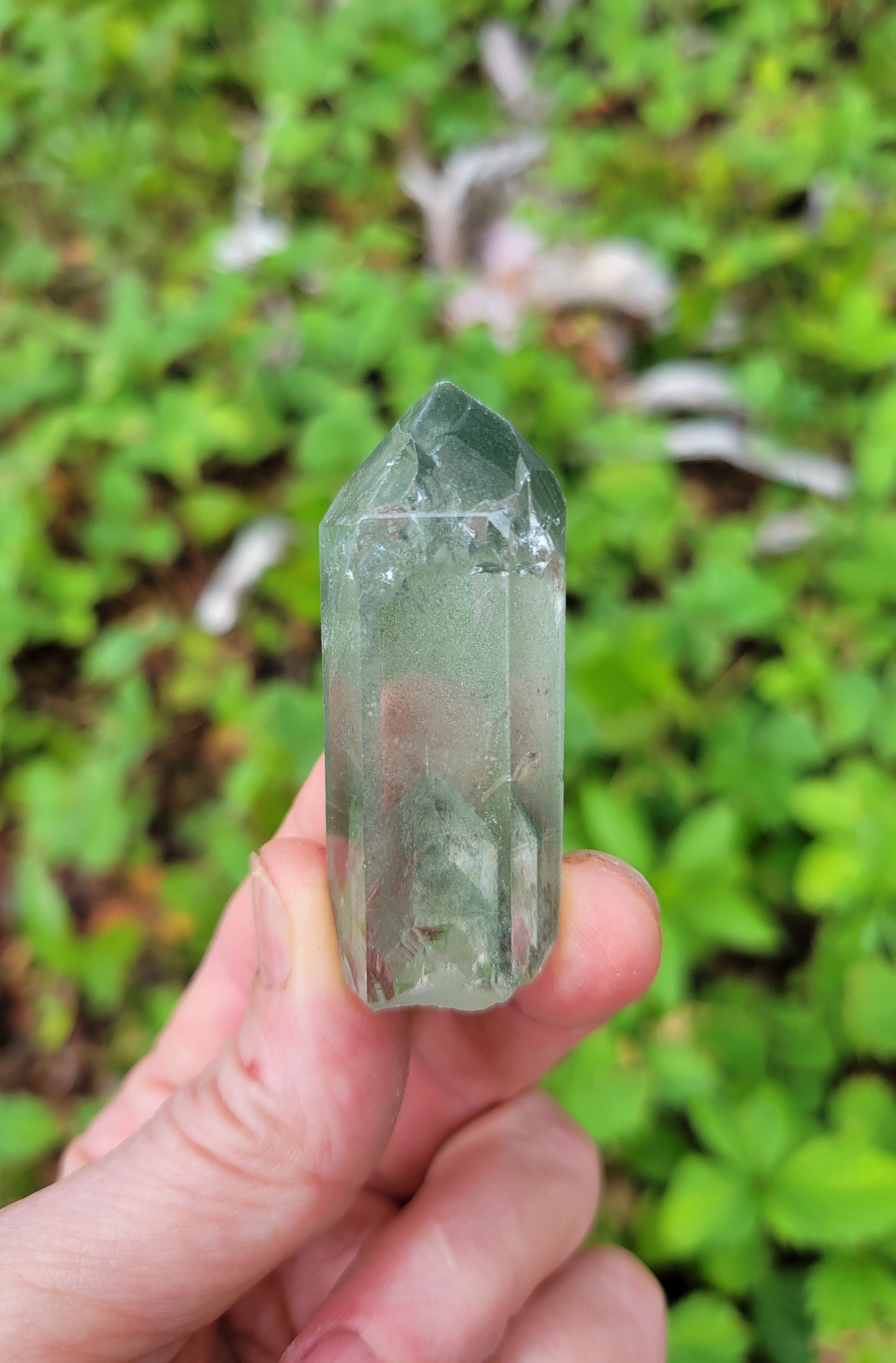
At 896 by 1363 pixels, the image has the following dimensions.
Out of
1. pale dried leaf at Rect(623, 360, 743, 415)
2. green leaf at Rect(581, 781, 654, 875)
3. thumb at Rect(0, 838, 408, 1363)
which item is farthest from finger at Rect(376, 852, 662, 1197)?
pale dried leaf at Rect(623, 360, 743, 415)

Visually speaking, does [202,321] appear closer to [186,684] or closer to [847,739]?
[186,684]

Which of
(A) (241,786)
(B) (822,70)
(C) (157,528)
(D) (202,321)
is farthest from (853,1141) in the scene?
(B) (822,70)

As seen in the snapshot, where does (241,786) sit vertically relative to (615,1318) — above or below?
above

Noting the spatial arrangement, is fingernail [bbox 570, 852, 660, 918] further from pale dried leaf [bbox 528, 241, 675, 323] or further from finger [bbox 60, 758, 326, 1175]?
pale dried leaf [bbox 528, 241, 675, 323]

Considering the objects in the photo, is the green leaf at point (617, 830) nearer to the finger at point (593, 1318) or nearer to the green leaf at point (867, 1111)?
the green leaf at point (867, 1111)

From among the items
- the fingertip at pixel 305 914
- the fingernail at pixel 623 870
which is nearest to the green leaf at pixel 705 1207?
the fingernail at pixel 623 870

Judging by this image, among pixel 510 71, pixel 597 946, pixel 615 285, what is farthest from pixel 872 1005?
pixel 510 71

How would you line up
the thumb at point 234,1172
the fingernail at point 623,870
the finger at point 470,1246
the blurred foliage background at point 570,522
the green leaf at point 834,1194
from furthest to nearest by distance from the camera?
the blurred foliage background at point 570,522, the green leaf at point 834,1194, the fingernail at point 623,870, the finger at point 470,1246, the thumb at point 234,1172
